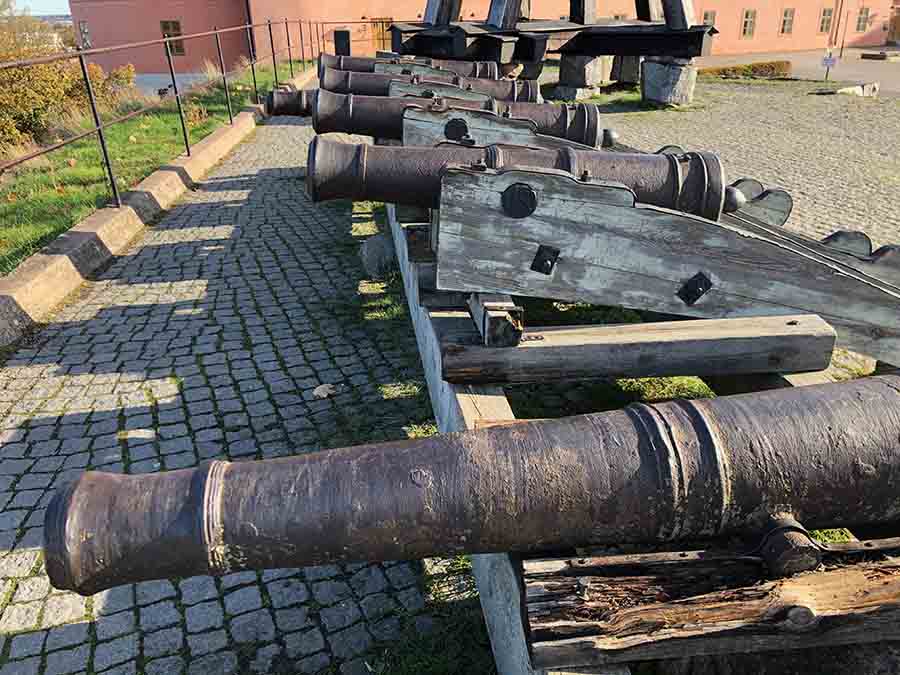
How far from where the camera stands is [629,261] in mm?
2854

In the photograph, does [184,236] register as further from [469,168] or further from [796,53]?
[796,53]

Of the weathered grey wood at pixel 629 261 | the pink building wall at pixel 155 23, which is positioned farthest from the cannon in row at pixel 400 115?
the pink building wall at pixel 155 23

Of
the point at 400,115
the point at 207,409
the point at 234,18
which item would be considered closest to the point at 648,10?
the point at 400,115

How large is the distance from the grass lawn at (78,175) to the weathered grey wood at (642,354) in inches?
162

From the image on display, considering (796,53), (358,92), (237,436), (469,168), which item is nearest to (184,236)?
(358,92)

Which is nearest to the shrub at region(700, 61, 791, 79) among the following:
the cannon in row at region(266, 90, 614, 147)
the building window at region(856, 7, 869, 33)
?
the cannon in row at region(266, 90, 614, 147)

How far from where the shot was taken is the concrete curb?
445cm

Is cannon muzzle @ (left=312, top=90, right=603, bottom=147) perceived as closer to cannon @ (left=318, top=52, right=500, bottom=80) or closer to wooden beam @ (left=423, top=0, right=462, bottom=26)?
cannon @ (left=318, top=52, right=500, bottom=80)

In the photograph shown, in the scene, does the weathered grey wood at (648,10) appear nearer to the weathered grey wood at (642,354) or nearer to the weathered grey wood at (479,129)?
the weathered grey wood at (479,129)

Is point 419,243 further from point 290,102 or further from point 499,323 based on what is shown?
point 290,102

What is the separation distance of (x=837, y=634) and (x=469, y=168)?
1.90 metres

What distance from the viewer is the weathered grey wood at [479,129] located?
13.9 ft

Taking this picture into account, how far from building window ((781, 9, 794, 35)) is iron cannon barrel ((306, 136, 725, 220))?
125 ft

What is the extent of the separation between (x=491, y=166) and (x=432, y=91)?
2796 mm
